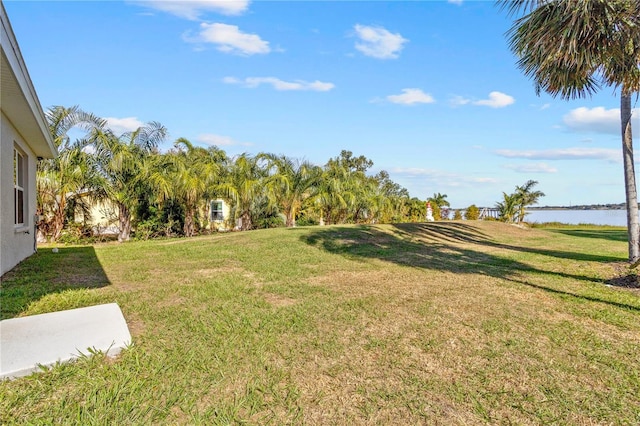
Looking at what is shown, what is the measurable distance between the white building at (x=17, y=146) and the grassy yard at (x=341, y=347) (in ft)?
3.24

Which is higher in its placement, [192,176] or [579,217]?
[192,176]

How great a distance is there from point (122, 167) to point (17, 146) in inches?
228

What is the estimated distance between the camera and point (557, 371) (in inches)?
118

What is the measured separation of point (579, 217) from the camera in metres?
27.7

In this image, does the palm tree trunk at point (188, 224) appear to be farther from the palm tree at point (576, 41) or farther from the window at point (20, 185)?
the palm tree at point (576, 41)

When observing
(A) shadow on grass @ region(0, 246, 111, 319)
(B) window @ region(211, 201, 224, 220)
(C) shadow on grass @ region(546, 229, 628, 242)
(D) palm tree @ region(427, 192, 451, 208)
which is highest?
(D) palm tree @ region(427, 192, 451, 208)

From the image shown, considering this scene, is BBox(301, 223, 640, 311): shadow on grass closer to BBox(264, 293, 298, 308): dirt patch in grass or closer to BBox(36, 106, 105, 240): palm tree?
BBox(264, 293, 298, 308): dirt patch in grass

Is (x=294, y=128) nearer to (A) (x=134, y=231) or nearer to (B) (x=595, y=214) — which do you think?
(A) (x=134, y=231)

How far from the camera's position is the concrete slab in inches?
114

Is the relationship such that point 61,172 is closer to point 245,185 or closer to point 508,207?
point 245,185

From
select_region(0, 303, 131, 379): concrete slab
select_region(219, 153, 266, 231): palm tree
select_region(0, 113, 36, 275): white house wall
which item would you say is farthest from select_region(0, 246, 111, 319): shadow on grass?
select_region(219, 153, 266, 231): palm tree

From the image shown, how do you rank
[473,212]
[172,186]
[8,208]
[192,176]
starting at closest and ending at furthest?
1. [8,208]
2. [172,186]
3. [192,176]
4. [473,212]

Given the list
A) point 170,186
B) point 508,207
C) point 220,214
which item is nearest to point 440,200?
point 508,207

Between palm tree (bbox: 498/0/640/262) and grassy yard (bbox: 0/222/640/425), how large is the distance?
395 centimetres
